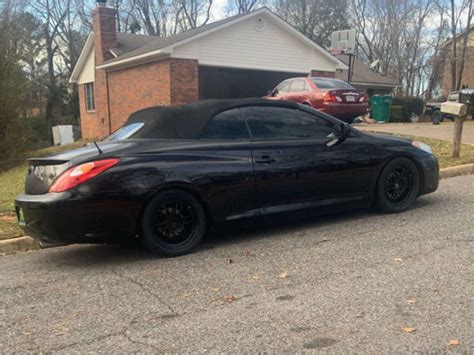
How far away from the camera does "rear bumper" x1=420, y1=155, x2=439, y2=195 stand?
621 cm

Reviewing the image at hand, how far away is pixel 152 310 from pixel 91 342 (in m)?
0.56

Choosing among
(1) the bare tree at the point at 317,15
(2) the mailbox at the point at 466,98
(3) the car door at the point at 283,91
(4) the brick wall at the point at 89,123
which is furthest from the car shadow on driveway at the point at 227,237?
(1) the bare tree at the point at 317,15

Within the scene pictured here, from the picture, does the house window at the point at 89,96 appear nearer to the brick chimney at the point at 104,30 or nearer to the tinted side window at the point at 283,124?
the brick chimney at the point at 104,30

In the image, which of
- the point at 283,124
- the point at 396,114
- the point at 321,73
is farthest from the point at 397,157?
the point at 396,114

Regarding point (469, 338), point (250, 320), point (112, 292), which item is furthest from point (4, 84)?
point (469, 338)

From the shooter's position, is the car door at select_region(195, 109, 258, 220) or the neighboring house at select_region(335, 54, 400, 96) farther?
the neighboring house at select_region(335, 54, 400, 96)

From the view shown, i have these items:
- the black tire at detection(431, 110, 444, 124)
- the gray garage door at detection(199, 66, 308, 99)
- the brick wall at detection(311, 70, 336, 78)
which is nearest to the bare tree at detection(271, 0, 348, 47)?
the gray garage door at detection(199, 66, 308, 99)

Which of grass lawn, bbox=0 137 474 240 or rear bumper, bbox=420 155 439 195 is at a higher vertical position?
rear bumper, bbox=420 155 439 195

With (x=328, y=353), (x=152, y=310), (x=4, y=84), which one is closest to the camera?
(x=328, y=353)

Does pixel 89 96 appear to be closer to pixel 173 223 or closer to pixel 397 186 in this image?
pixel 397 186

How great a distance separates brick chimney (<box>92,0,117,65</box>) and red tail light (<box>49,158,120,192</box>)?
2005 centimetres

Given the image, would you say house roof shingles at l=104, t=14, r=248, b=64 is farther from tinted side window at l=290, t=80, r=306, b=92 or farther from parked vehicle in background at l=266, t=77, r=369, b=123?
parked vehicle in background at l=266, t=77, r=369, b=123

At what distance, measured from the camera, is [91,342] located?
10.2ft

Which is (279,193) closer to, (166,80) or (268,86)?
(166,80)
